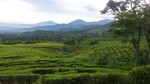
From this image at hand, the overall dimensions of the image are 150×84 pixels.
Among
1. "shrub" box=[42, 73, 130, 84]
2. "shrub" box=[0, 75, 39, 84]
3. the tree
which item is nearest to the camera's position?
"shrub" box=[42, 73, 130, 84]

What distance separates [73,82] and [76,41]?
101 metres

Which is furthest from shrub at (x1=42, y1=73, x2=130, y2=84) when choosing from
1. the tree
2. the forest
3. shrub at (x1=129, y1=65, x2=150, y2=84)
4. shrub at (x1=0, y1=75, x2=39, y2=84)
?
the tree

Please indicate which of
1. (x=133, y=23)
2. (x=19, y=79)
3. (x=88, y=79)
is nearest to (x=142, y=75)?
(x=88, y=79)

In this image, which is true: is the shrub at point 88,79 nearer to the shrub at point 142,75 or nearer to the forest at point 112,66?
the forest at point 112,66

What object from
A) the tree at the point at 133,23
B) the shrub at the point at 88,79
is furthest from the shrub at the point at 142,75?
the tree at the point at 133,23

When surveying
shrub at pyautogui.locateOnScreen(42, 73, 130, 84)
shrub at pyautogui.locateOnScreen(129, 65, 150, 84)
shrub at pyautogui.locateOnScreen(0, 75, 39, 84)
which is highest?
shrub at pyautogui.locateOnScreen(129, 65, 150, 84)

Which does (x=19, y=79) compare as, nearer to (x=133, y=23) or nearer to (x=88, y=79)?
(x=88, y=79)

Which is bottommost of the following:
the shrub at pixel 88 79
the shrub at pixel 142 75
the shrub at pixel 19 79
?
the shrub at pixel 19 79

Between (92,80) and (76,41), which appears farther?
(76,41)

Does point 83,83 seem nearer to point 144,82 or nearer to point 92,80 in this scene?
point 92,80

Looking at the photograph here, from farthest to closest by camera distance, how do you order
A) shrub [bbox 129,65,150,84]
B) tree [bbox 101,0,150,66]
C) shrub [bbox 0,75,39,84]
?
tree [bbox 101,0,150,66]
shrub [bbox 0,75,39,84]
shrub [bbox 129,65,150,84]

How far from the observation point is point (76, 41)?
122 meters

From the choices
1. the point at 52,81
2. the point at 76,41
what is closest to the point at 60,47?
the point at 76,41

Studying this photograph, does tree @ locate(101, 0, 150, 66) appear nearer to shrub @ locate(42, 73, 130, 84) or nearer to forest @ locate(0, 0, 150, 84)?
forest @ locate(0, 0, 150, 84)
